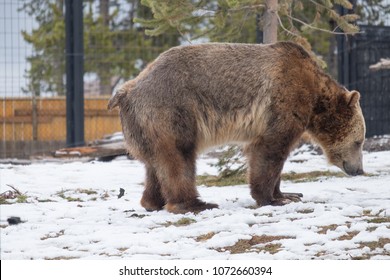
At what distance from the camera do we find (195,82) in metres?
6.69

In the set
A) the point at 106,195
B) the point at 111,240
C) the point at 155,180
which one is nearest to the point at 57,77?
the point at 106,195

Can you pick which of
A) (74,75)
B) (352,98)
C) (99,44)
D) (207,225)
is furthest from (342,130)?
(99,44)

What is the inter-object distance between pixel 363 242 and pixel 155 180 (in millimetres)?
2054

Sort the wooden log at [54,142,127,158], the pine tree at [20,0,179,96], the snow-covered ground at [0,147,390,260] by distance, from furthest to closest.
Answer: the pine tree at [20,0,179,96] < the wooden log at [54,142,127,158] < the snow-covered ground at [0,147,390,260]

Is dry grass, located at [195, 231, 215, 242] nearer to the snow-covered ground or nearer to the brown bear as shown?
the snow-covered ground

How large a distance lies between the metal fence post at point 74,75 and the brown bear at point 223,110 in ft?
17.6

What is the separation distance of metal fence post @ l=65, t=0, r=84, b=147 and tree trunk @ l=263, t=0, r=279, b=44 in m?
3.95

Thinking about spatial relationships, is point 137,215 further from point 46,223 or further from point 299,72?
point 299,72

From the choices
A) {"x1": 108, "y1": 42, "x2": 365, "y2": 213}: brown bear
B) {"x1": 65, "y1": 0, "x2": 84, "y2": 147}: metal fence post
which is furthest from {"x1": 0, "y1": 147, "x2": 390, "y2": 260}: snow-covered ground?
{"x1": 65, "y1": 0, "x2": 84, "y2": 147}: metal fence post

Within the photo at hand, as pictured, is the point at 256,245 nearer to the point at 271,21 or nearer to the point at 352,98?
the point at 352,98

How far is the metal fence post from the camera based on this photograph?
1205cm

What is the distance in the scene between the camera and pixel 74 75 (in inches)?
476

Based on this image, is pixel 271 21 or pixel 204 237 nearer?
pixel 204 237

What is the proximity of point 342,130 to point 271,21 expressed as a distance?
199 centimetres
